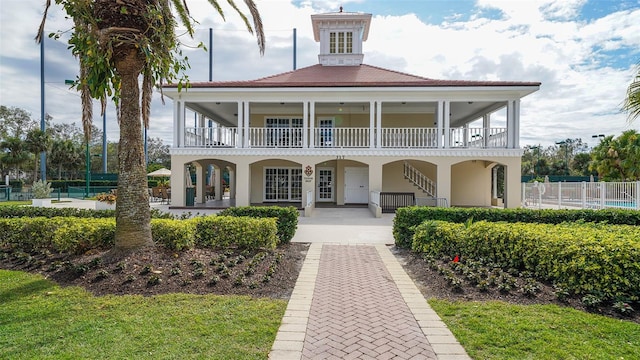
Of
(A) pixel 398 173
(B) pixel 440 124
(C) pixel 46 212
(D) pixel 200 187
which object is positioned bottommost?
(C) pixel 46 212

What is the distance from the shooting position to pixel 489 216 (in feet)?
30.7

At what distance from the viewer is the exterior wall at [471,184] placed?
66.6ft

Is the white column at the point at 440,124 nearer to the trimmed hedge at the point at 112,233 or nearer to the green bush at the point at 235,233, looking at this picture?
the trimmed hedge at the point at 112,233

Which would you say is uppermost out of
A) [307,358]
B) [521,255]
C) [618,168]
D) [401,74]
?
[401,74]

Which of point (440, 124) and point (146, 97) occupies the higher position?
point (440, 124)

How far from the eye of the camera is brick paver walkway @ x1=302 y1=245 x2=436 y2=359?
3.67 meters

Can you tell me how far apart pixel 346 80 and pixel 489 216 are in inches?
465

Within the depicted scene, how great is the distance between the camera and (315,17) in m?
21.9

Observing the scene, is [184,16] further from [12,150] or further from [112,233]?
[12,150]

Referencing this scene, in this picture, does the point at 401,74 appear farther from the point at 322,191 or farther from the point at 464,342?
the point at 464,342

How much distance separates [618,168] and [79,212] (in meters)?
29.4

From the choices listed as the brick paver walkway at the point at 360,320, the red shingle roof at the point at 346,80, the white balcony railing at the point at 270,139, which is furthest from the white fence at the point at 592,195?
the brick paver walkway at the point at 360,320

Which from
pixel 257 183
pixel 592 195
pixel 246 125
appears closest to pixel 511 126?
pixel 592 195

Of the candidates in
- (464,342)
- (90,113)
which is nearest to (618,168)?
(464,342)
